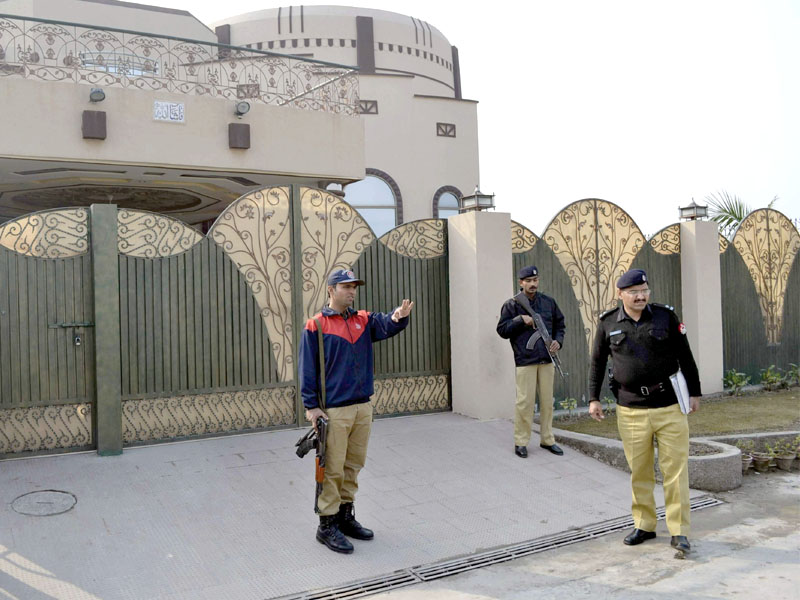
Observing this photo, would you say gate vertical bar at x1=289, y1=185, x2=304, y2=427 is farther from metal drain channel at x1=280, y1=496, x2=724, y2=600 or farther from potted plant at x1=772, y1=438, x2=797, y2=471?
potted plant at x1=772, y1=438, x2=797, y2=471

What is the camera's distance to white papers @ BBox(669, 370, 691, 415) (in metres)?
5.04

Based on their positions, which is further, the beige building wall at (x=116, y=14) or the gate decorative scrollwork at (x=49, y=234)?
the beige building wall at (x=116, y=14)

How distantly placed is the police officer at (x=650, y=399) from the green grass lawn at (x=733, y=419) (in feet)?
8.79

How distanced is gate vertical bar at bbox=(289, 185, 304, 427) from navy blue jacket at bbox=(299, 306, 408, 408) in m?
2.87

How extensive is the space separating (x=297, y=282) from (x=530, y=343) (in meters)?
2.57

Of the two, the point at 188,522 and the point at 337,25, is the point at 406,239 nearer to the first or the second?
the point at 188,522

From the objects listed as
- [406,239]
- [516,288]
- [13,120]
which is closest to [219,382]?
[406,239]

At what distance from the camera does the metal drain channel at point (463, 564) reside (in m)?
4.52

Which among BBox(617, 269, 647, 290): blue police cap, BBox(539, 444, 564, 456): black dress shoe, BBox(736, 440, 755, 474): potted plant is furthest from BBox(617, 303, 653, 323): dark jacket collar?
BBox(736, 440, 755, 474): potted plant

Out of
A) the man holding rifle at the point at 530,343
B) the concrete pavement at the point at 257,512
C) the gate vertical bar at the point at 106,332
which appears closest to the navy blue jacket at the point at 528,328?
the man holding rifle at the point at 530,343

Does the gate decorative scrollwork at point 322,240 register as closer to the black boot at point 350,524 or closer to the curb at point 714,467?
the black boot at point 350,524

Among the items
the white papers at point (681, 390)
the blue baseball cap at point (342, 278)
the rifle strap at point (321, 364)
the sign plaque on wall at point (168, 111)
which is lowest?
the white papers at point (681, 390)

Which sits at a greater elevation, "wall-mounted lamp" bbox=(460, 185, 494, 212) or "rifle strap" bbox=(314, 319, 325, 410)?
"wall-mounted lamp" bbox=(460, 185, 494, 212)

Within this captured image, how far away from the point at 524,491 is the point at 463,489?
0.53 metres
